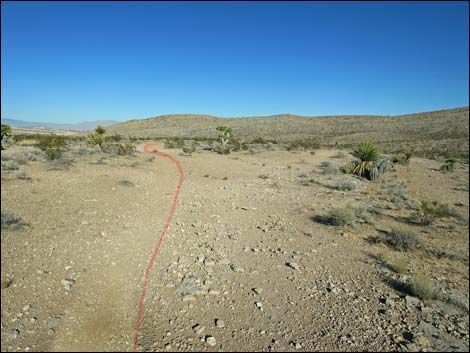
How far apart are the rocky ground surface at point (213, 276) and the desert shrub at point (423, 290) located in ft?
0.41

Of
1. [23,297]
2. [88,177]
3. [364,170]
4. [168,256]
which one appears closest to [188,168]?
[88,177]

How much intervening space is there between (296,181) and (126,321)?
35.9ft

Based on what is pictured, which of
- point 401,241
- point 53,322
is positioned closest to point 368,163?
point 401,241

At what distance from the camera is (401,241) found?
6.50 metres

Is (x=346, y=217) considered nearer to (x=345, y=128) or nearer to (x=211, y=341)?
(x=211, y=341)

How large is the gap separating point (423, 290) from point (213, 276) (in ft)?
11.2

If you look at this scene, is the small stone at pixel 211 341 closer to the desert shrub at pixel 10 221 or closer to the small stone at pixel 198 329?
the small stone at pixel 198 329

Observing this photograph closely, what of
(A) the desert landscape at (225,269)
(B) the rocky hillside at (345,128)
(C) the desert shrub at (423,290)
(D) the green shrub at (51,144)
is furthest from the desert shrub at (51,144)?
(B) the rocky hillside at (345,128)

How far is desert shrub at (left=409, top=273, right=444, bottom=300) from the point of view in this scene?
14.9 ft

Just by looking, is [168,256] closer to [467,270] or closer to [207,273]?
[207,273]

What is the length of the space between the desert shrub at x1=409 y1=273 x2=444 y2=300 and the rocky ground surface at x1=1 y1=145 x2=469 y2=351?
13cm

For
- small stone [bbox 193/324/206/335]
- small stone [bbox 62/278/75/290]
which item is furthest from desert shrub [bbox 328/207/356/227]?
small stone [bbox 62/278/75/290]

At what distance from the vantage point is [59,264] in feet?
15.9

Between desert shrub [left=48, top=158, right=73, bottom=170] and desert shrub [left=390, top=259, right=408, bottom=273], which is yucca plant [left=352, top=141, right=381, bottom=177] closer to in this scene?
desert shrub [left=390, top=259, right=408, bottom=273]
